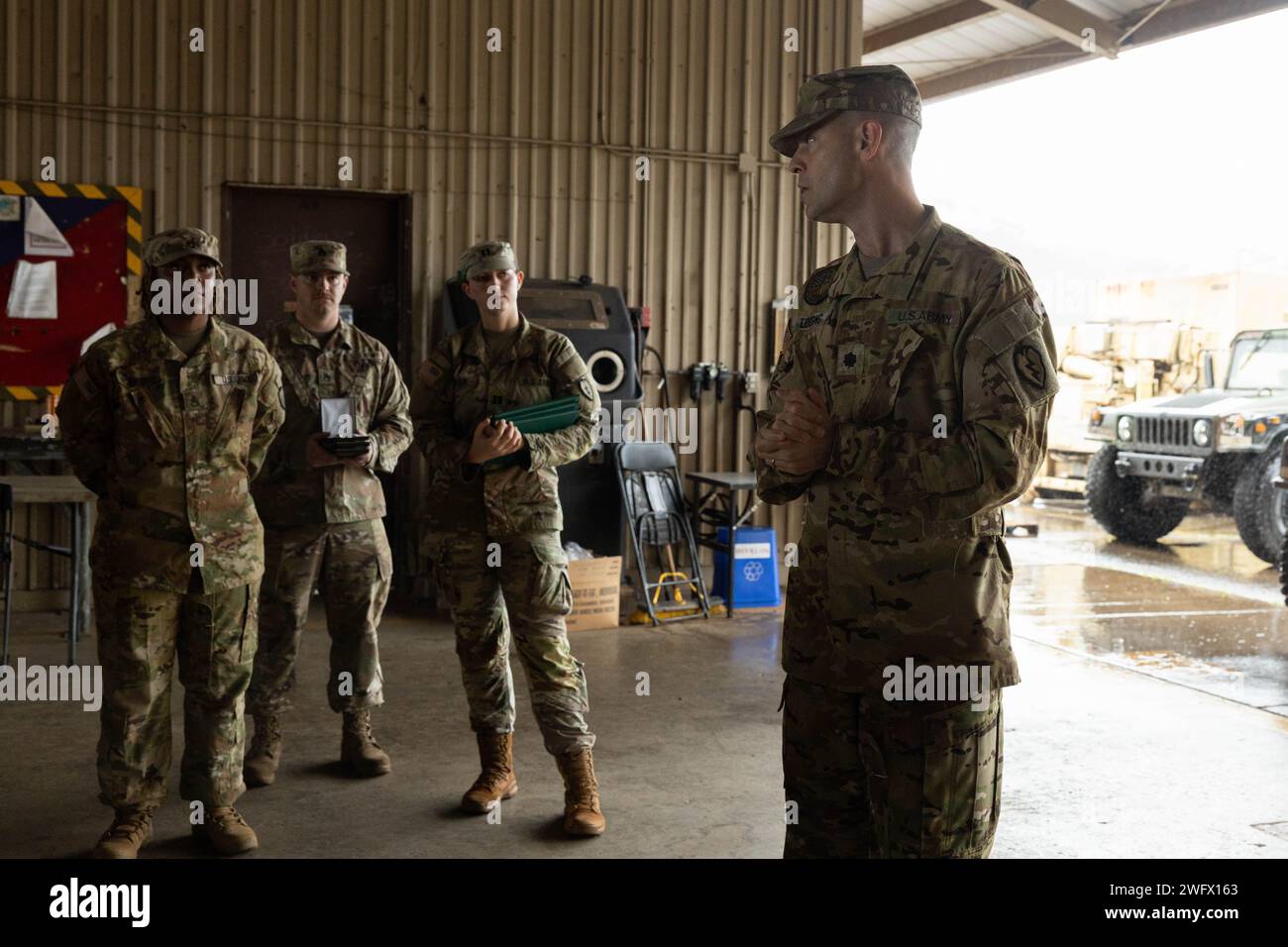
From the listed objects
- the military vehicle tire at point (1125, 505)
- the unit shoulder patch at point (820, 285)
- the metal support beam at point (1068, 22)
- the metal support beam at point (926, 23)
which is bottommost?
the military vehicle tire at point (1125, 505)

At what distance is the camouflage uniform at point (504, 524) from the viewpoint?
3.79 meters

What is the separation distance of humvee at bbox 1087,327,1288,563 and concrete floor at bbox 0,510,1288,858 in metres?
2.72

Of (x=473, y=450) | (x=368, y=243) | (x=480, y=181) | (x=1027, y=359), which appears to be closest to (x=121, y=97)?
(x=368, y=243)

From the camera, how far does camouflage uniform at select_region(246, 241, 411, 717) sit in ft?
13.8

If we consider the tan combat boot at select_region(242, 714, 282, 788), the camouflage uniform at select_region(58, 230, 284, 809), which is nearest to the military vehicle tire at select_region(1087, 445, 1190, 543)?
the tan combat boot at select_region(242, 714, 282, 788)

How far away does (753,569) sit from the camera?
7.66 metres

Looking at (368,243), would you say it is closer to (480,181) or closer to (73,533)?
(480,181)

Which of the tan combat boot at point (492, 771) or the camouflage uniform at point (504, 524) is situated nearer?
the camouflage uniform at point (504, 524)

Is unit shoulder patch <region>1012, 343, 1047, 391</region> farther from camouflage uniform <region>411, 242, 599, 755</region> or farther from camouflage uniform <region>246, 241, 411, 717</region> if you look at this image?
camouflage uniform <region>246, 241, 411, 717</region>

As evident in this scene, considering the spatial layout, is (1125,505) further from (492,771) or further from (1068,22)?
(492,771)

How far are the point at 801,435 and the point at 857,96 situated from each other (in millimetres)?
615

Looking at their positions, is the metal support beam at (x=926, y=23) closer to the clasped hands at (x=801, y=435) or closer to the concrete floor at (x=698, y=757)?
the concrete floor at (x=698, y=757)

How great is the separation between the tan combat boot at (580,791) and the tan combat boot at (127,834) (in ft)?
3.96

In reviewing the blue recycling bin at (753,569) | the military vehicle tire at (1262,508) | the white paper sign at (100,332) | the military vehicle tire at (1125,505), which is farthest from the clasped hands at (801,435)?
the military vehicle tire at (1125,505)
